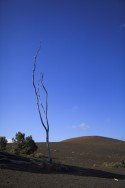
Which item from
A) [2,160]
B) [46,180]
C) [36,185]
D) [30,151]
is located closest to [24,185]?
[36,185]

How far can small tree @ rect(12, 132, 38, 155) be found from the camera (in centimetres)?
3716

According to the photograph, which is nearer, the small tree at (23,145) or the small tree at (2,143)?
the small tree at (23,145)

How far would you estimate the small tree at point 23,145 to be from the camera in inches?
1463

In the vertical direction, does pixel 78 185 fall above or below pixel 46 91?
below

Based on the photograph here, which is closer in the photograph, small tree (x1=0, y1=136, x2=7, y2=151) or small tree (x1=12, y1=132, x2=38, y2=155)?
small tree (x1=12, y1=132, x2=38, y2=155)

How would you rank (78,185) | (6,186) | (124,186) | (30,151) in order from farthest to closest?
(30,151), (124,186), (78,185), (6,186)

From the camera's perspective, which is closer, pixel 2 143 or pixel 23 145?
pixel 23 145

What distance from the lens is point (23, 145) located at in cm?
3769

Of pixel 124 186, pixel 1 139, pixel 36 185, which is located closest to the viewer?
pixel 36 185

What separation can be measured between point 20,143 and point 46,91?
11.3 meters

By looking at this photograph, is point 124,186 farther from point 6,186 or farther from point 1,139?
point 1,139

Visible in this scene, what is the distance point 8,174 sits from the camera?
56.4ft

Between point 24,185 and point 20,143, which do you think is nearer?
point 24,185

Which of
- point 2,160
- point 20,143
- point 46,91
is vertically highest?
point 46,91
